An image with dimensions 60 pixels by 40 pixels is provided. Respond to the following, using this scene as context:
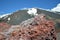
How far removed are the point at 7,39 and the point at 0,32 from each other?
2.13 feet

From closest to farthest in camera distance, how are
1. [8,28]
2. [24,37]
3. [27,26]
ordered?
[24,37] → [27,26] → [8,28]

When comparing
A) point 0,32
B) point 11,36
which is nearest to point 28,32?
point 11,36

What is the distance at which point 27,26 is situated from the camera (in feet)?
28.6

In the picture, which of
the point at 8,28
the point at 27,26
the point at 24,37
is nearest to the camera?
the point at 24,37

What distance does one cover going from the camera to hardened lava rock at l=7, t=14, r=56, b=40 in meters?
8.32

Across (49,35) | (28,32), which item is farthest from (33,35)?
(49,35)

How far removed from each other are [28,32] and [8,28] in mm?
1572

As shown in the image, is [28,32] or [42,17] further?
[42,17]

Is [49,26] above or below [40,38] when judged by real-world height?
above

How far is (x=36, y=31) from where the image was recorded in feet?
27.8

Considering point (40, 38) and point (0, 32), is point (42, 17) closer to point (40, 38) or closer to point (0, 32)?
point (40, 38)

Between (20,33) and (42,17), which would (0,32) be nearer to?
(20,33)

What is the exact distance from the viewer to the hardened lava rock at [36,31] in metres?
8.32

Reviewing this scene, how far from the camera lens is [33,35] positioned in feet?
27.6
